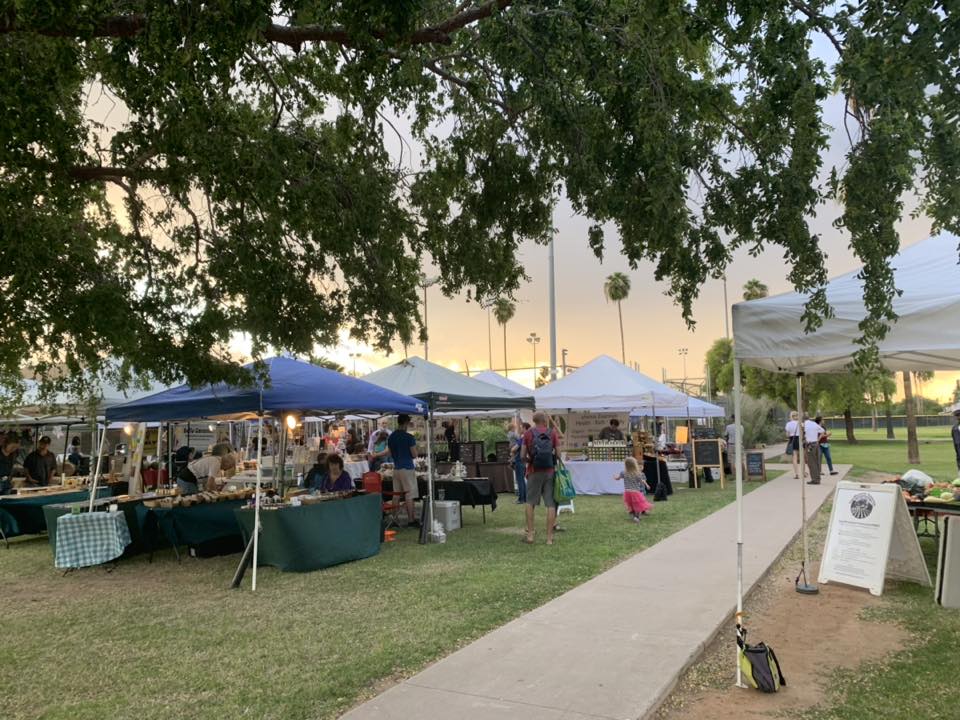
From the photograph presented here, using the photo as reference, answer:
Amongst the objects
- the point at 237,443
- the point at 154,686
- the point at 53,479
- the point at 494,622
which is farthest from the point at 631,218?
the point at 237,443

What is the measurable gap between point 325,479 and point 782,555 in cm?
675

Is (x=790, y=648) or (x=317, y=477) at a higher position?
(x=317, y=477)

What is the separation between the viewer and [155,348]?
24.7 ft

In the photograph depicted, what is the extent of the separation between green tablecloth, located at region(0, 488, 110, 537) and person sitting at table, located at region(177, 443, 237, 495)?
6.44ft

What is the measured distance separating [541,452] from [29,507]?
8492 millimetres

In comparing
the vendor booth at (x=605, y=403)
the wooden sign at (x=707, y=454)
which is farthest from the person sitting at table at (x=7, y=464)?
the wooden sign at (x=707, y=454)

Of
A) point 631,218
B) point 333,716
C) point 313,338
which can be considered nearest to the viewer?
point 333,716

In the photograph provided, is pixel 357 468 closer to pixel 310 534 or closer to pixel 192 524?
pixel 192 524

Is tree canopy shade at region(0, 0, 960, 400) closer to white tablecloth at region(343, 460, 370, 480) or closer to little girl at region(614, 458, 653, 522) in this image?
little girl at region(614, 458, 653, 522)

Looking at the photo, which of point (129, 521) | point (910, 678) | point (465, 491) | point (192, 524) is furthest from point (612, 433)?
point (910, 678)

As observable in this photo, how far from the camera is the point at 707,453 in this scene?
18.5 meters

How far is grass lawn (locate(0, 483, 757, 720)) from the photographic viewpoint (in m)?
4.64

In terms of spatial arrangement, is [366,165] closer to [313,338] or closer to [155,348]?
[313,338]

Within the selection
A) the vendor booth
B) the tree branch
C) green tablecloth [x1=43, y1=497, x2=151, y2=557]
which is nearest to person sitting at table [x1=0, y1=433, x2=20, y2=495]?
green tablecloth [x1=43, y1=497, x2=151, y2=557]
